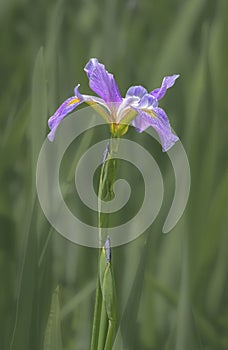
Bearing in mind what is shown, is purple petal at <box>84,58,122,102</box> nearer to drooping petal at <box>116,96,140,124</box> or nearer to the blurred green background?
drooping petal at <box>116,96,140,124</box>

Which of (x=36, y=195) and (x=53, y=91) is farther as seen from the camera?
(x=53, y=91)

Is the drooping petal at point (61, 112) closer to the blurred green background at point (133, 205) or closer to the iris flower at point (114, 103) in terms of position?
the iris flower at point (114, 103)

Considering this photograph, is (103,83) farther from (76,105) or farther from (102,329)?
(102,329)

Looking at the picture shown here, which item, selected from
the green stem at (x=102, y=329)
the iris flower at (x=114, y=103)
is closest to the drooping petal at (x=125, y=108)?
the iris flower at (x=114, y=103)

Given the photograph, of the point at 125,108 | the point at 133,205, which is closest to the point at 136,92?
the point at 125,108

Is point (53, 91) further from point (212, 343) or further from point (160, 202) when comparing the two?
point (212, 343)

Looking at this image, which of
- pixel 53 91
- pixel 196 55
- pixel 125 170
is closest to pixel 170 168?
pixel 125 170

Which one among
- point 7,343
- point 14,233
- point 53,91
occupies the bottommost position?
point 7,343

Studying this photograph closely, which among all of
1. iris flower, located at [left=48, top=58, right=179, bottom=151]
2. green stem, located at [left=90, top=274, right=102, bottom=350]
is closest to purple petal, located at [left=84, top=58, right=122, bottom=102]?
iris flower, located at [left=48, top=58, right=179, bottom=151]
